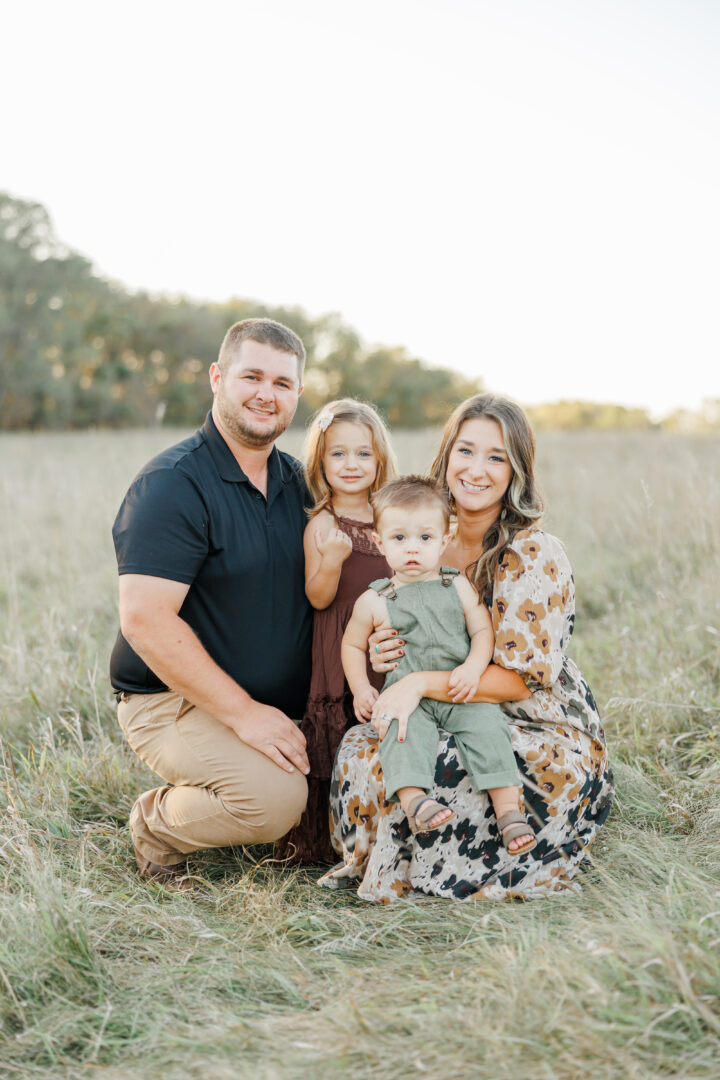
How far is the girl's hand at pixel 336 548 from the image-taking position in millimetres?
3096

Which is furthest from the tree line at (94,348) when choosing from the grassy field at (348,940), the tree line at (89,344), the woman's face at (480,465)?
the woman's face at (480,465)

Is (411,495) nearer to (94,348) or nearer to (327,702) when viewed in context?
(327,702)

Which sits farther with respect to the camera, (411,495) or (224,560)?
(224,560)

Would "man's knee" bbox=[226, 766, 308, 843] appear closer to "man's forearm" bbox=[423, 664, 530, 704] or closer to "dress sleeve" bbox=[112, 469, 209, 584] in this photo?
"man's forearm" bbox=[423, 664, 530, 704]

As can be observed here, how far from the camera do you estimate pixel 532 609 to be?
291 cm

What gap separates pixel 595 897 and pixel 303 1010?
3.30 ft

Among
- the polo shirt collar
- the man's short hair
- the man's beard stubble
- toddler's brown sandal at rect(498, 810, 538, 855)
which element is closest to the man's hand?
toddler's brown sandal at rect(498, 810, 538, 855)

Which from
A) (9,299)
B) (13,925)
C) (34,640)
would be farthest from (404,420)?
(13,925)

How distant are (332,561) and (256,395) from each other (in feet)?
2.25

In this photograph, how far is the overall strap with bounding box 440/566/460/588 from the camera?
2.95m

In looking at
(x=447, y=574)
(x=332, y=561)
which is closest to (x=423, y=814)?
(x=447, y=574)

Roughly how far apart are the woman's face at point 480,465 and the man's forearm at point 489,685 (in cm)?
60

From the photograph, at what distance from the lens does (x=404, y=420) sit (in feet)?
133

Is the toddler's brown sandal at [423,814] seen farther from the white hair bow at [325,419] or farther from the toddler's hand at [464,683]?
the white hair bow at [325,419]
